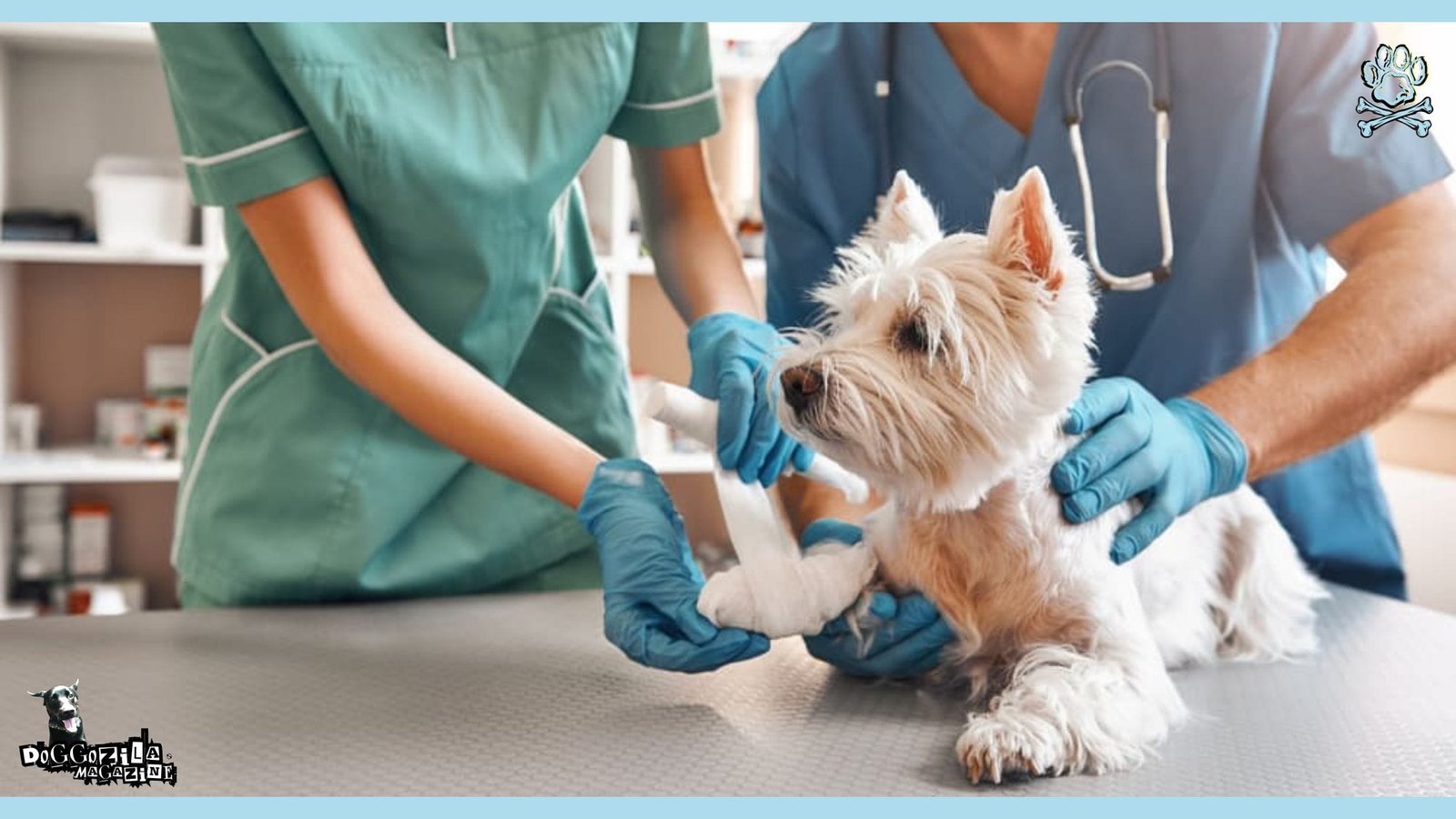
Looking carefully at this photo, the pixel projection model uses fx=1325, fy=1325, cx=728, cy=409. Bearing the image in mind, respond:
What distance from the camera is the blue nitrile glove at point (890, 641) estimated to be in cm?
108

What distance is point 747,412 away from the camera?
1.19 m

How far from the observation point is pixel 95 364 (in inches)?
131

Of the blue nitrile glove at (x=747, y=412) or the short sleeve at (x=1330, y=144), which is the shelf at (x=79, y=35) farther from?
A: the short sleeve at (x=1330, y=144)

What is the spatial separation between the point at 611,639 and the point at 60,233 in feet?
8.10

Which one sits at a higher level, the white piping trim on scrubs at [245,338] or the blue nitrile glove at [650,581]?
the white piping trim on scrubs at [245,338]

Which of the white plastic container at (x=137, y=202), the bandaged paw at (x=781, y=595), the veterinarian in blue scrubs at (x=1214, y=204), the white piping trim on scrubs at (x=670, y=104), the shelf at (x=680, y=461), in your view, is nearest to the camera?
the bandaged paw at (x=781, y=595)

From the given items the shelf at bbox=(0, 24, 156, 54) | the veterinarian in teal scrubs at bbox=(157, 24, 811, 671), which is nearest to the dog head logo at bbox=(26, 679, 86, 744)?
the veterinarian in teal scrubs at bbox=(157, 24, 811, 671)

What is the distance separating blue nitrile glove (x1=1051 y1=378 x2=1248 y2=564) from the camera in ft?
3.48

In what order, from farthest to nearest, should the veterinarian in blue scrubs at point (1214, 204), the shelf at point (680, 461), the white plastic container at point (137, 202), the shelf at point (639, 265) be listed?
the shelf at point (680, 461) → the shelf at point (639, 265) → the white plastic container at point (137, 202) → the veterinarian in blue scrubs at point (1214, 204)

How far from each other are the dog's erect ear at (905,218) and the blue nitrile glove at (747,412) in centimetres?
13

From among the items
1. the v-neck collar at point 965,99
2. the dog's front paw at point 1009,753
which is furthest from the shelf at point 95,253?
the dog's front paw at point 1009,753

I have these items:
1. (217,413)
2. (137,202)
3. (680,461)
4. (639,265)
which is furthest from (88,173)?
(217,413)

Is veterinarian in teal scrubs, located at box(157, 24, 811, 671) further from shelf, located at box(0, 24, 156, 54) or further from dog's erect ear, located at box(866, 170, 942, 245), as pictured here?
shelf, located at box(0, 24, 156, 54)

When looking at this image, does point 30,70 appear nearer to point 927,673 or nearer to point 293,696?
point 293,696
